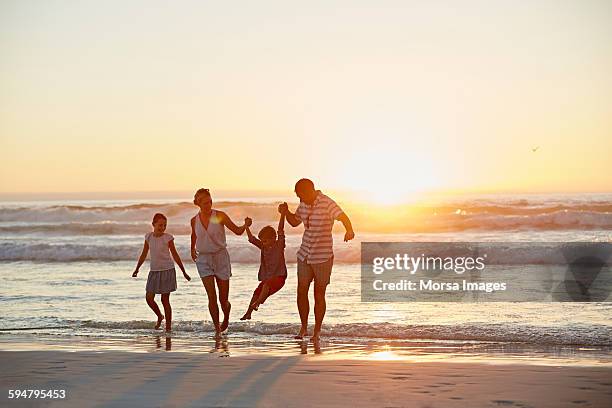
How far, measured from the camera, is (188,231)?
3450cm

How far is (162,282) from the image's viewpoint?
454 inches

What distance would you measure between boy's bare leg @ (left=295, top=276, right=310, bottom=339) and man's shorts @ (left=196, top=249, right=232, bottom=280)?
1012mm

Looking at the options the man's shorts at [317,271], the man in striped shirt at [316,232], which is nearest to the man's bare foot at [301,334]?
the man in striped shirt at [316,232]

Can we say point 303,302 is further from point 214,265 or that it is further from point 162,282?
point 162,282

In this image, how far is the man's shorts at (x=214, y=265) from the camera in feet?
35.7

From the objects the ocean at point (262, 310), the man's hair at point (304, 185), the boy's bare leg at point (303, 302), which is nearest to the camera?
the man's hair at point (304, 185)

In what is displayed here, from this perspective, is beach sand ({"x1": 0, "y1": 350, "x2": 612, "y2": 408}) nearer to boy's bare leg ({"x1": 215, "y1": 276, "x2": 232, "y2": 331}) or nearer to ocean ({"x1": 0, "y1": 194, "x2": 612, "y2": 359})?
ocean ({"x1": 0, "y1": 194, "x2": 612, "y2": 359})

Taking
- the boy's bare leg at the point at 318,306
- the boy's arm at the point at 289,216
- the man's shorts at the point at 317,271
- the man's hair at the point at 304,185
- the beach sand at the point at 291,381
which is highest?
the man's hair at the point at 304,185

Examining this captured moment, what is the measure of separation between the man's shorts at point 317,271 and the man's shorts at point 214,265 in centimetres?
112

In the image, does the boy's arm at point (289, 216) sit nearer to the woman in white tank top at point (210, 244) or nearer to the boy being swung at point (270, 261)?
the woman in white tank top at point (210, 244)

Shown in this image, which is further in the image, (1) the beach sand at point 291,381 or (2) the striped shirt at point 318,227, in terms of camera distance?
(2) the striped shirt at point 318,227

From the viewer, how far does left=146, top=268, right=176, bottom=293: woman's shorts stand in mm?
11531

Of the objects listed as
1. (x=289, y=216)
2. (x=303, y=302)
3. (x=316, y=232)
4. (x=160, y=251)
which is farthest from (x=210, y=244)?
(x=316, y=232)

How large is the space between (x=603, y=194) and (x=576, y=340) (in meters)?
41.5
